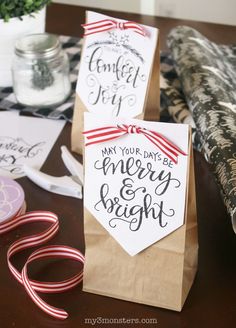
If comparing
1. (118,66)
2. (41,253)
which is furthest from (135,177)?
(118,66)

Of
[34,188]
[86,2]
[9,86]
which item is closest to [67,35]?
[9,86]

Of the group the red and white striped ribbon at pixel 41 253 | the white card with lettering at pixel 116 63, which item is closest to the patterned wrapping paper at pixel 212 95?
the white card with lettering at pixel 116 63

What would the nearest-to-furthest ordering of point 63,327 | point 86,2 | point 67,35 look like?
point 63,327, point 67,35, point 86,2

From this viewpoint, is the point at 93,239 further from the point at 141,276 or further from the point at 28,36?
the point at 28,36

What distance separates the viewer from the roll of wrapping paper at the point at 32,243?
674 millimetres

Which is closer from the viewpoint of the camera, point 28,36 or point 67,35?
point 28,36

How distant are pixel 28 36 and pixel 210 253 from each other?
59 centimetres

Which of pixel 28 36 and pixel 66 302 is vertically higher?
pixel 28 36

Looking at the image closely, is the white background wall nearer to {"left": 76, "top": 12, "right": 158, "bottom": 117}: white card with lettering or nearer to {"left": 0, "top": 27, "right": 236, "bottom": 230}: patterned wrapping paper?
{"left": 0, "top": 27, "right": 236, "bottom": 230}: patterned wrapping paper

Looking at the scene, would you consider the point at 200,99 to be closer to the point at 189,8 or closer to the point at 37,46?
the point at 37,46

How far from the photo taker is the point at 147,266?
654mm

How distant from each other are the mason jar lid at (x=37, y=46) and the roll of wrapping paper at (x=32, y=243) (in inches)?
11.9

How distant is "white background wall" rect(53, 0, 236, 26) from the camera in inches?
67.9

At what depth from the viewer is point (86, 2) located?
1854 millimetres
